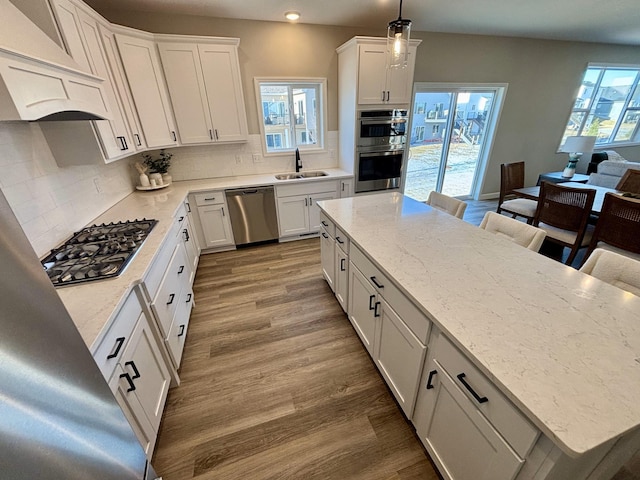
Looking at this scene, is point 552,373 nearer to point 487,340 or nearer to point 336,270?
point 487,340

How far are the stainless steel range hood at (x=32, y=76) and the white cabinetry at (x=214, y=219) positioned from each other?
1.56 m

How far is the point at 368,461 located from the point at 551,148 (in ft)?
21.6

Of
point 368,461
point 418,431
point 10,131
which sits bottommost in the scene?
point 368,461

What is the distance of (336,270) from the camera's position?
2.31 meters

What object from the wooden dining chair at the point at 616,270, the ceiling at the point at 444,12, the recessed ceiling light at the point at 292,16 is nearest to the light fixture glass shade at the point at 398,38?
the ceiling at the point at 444,12

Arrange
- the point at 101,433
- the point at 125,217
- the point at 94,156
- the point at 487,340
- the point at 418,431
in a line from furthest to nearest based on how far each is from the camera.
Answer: the point at 125,217, the point at 94,156, the point at 418,431, the point at 487,340, the point at 101,433

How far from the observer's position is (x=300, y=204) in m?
3.51

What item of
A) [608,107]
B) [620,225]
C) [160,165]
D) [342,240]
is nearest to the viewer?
[342,240]

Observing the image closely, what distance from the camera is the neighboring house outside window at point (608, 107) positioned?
506cm

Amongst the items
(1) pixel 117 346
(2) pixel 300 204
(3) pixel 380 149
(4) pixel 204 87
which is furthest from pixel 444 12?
(1) pixel 117 346

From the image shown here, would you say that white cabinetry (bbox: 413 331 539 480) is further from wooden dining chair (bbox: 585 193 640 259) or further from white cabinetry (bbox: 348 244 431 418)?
wooden dining chair (bbox: 585 193 640 259)

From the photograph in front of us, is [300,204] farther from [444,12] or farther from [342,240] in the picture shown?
[444,12]

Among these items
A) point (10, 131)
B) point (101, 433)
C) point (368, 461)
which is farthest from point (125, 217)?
point (368, 461)

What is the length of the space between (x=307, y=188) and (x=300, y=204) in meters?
0.24
